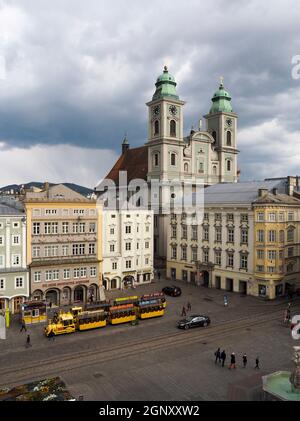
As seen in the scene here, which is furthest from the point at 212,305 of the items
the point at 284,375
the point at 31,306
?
the point at 284,375

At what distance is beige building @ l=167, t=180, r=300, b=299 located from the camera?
5859cm

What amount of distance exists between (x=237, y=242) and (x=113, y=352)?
32.0 m

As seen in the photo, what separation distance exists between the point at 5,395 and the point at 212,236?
47152mm

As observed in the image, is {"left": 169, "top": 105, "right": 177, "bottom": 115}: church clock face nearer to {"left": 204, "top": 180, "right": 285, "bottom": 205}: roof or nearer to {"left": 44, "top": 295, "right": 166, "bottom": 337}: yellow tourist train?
{"left": 204, "top": 180, "right": 285, "bottom": 205}: roof

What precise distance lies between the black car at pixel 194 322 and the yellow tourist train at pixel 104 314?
477 centimetres

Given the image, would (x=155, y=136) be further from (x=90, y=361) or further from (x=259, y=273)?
(x=90, y=361)

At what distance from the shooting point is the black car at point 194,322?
43831 millimetres

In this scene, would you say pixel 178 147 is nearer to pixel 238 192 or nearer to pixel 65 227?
pixel 238 192

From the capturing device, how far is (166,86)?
95938 millimetres

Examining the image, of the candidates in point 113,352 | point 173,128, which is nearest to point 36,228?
point 113,352

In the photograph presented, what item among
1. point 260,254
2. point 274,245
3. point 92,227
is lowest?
point 260,254

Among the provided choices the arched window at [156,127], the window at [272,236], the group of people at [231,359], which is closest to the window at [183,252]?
the window at [272,236]

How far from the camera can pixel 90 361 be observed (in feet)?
113

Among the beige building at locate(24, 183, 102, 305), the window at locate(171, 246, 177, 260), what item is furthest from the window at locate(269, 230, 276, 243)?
the beige building at locate(24, 183, 102, 305)
